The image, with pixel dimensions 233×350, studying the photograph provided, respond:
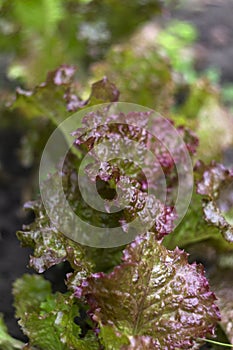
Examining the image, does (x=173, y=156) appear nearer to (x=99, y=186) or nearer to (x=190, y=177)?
(x=190, y=177)

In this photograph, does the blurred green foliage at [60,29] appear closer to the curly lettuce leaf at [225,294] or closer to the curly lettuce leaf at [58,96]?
the curly lettuce leaf at [58,96]

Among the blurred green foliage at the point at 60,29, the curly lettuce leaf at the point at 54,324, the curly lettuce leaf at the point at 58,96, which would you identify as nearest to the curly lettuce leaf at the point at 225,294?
the curly lettuce leaf at the point at 54,324

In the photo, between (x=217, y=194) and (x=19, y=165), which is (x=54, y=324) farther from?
(x=19, y=165)

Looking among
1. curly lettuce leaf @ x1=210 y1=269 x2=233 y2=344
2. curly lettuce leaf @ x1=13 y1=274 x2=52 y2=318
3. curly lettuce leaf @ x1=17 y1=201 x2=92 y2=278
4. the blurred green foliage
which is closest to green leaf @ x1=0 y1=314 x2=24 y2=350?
curly lettuce leaf @ x1=13 y1=274 x2=52 y2=318

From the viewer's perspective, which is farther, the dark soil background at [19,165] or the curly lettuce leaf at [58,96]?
the dark soil background at [19,165]

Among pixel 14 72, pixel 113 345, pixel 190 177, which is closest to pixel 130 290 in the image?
pixel 113 345

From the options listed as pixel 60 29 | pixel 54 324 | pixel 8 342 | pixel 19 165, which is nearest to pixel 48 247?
pixel 54 324
